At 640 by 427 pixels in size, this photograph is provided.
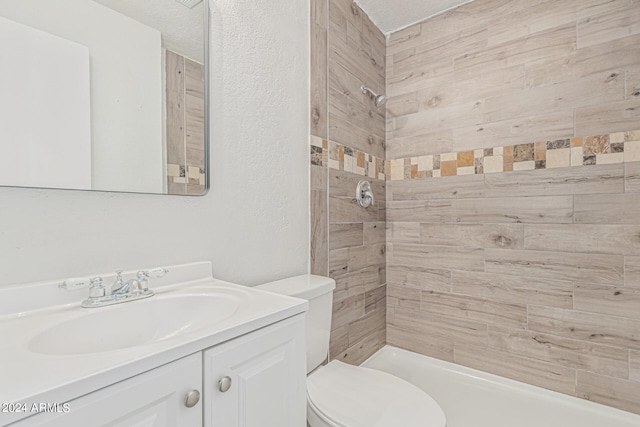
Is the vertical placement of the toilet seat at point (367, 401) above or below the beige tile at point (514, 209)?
below

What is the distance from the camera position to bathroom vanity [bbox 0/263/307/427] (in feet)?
1.47

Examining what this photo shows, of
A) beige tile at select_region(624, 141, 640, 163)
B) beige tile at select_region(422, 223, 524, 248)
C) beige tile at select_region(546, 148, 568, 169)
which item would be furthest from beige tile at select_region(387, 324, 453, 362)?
beige tile at select_region(624, 141, 640, 163)

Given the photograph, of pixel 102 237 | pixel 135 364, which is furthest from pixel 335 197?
pixel 135 364

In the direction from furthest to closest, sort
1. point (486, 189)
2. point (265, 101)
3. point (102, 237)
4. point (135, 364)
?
point (486, 189) < point (265, 101) < point (102, 237) < point (135, 364)

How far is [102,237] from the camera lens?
0.87 metres

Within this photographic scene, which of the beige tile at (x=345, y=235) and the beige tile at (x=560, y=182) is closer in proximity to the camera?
the beige tile at (x=560, y=182)

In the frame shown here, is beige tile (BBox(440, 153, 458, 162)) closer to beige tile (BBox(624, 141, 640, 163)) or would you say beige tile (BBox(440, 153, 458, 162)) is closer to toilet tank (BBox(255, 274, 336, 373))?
beige tile (BBox(624, 141, 640, 163))

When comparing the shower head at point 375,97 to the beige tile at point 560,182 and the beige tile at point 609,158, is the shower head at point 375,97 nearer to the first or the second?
the beige tile at point 560,182

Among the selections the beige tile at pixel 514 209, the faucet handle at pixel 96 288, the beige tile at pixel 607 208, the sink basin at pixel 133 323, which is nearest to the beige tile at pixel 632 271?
the beige tile at pixel 607 208

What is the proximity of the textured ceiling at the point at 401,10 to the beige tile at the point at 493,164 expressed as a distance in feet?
3.24

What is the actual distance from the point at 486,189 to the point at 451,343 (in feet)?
3.22

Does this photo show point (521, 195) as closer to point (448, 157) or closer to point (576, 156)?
point (576, 156)

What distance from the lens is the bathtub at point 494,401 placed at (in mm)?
1528

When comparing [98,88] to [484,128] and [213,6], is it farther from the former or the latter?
[484,128]
